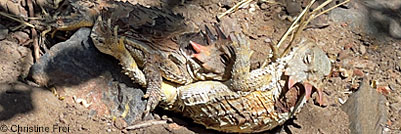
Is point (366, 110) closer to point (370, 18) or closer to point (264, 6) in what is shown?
point (370, 18)

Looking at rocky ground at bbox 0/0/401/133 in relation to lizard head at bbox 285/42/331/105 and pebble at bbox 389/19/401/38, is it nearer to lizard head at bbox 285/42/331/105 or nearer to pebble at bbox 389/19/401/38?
pebble at bbox 389/19/401/38

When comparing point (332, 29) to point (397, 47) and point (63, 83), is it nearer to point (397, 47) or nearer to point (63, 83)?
point (397, 47)

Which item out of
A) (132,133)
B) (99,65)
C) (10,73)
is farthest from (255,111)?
(10,73)

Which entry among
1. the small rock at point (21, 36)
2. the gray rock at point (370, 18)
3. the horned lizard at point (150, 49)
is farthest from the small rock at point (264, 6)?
the small rock at point (21, 36)

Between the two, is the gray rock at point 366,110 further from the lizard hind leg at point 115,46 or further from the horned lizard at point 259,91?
the lizard hind leg at point 115,46

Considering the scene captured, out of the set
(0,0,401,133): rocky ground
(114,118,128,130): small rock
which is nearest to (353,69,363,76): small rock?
(0,0,401,133): rocky ground

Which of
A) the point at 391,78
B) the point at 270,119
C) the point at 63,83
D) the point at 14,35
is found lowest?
the point at 391,78

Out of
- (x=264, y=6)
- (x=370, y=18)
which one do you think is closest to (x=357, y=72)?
(x=370, y=18)
